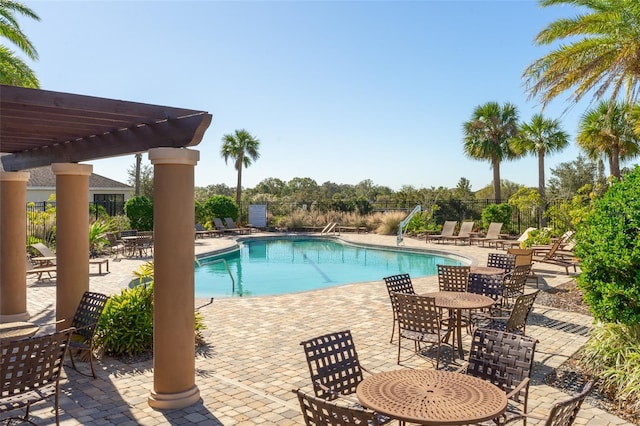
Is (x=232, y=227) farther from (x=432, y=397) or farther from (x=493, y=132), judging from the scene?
(x=432, y=397)

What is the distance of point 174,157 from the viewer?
16.1ft

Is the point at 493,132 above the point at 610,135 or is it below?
above

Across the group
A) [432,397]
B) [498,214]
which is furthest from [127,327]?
[498,214]

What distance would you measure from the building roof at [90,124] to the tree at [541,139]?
2625cm

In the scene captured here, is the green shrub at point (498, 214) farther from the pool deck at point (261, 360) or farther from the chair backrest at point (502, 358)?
the chair backrest at point (502, 358)

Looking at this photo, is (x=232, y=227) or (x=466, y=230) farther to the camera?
(x=232, y=227)

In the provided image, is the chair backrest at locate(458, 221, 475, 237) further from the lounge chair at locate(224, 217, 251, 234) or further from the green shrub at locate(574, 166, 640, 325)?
the green shrub at locate(574, 166, 640, 325)

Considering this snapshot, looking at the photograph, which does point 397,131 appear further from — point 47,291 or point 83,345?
point 83,345

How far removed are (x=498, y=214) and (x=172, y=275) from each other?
23.6 metres

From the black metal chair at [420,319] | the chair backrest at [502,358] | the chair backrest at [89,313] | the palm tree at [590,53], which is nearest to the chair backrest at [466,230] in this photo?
the palm tree at [590,53]

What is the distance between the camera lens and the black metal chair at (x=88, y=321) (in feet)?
19.2

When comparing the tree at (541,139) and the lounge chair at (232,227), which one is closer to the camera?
the tree at (541,139)

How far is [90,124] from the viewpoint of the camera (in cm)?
550

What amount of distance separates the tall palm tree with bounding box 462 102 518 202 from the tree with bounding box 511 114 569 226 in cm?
175
